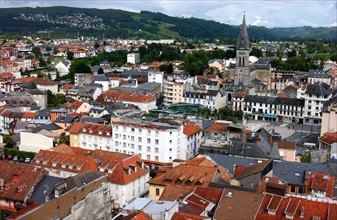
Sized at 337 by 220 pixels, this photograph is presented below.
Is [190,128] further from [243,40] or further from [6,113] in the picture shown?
[243,40]

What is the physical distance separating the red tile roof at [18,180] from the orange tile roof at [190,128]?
60.5 ft

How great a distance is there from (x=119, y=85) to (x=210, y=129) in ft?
126

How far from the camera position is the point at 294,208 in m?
23.0

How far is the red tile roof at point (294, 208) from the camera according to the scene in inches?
893

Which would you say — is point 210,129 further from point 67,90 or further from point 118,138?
point 67,90

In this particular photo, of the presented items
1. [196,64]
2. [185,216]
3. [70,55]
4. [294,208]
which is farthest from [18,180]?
[70,55]

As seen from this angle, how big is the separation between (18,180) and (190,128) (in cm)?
2112

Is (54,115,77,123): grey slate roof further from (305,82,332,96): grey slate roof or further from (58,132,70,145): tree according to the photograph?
(305,82,332,96): grey slate roof

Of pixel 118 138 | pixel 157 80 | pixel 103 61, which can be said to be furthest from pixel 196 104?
pixel 103 61

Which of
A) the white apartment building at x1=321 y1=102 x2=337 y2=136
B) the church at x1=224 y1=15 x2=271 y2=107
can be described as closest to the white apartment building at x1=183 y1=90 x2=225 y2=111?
the church at x1=224 y1=15 x2=271 y2=107

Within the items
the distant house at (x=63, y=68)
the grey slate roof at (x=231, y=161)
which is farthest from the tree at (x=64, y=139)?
the distant house at (x=63, y=68)

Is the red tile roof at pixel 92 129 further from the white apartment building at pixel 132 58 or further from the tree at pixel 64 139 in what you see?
the white apartment building at pixel 132 58

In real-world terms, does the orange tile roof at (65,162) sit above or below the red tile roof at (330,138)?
below

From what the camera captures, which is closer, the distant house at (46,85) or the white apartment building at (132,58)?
the distant house at (46,85)
